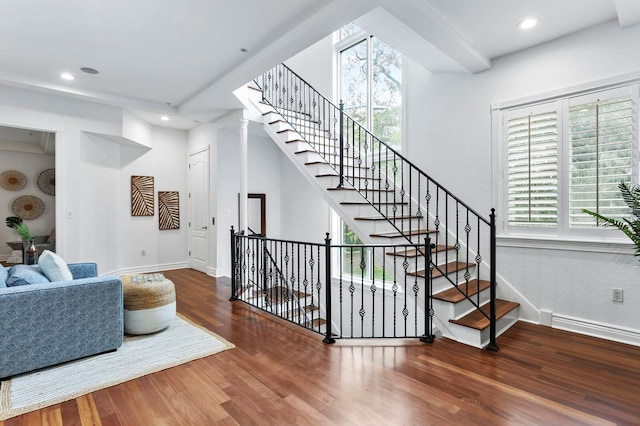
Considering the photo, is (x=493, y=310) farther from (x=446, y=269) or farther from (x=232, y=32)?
(x=232, y=32)

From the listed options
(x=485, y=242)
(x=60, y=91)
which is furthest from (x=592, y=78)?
(x=60, y=91)

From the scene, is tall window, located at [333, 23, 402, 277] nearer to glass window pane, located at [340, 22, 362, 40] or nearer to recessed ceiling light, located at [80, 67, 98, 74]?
glass window pane, located at [340, 22, 362, 40]

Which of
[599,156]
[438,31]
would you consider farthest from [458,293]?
[438,31]

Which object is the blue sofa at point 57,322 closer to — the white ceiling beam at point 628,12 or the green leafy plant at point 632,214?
the green leafy plant at point 632,214

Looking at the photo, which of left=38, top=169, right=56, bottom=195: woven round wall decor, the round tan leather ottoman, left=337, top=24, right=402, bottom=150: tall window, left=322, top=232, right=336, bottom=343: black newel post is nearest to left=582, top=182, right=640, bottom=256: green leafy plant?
left=322, top=232, right=336, bottom=343: black newel post

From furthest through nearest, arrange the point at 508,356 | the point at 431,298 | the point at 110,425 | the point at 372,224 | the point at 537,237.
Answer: the point at 372,224
the point at 537,237
the point at 431,298
the point at 508,356
the point at 110,425

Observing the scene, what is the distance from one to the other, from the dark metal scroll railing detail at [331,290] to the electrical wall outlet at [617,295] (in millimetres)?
1750

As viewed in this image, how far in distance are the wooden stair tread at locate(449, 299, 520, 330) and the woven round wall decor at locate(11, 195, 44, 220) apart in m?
8.50

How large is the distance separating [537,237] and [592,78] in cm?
165

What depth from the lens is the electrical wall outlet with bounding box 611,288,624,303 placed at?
10.3 feet

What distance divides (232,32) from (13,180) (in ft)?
22.5

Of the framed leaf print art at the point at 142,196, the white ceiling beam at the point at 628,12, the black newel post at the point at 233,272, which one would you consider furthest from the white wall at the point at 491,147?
the framed leaf print art at the point at 142,196

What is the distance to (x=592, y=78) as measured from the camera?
10.7 feet

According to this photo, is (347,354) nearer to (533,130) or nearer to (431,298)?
(431,298)
